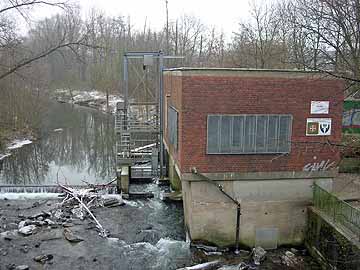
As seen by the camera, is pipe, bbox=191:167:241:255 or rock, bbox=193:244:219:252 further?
rock, bbox=193:244:219:252

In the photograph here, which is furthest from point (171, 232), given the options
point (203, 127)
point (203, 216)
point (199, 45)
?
point (199, 45)

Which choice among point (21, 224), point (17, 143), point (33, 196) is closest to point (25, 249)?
point (21, 224)

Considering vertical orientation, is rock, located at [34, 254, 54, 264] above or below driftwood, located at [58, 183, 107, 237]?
below

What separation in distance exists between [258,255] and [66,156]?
19.8 meters

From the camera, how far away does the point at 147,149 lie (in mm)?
23359

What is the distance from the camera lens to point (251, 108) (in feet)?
40.0

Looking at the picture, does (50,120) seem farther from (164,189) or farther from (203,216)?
(203,216)

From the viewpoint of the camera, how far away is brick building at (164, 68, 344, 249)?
39.5 feet

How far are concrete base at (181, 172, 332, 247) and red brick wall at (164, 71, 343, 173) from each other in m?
0.37

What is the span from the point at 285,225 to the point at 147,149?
1196 centimetres

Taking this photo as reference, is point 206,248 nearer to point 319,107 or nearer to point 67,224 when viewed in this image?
point 67,224

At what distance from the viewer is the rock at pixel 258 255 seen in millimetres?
11930

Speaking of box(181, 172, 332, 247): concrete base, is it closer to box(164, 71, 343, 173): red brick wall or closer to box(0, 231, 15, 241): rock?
box(164, 71, 343, 173): red brick wall

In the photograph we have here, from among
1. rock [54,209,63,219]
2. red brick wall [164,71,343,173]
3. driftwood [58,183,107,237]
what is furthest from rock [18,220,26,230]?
red brick wall [164,71,343,173]
